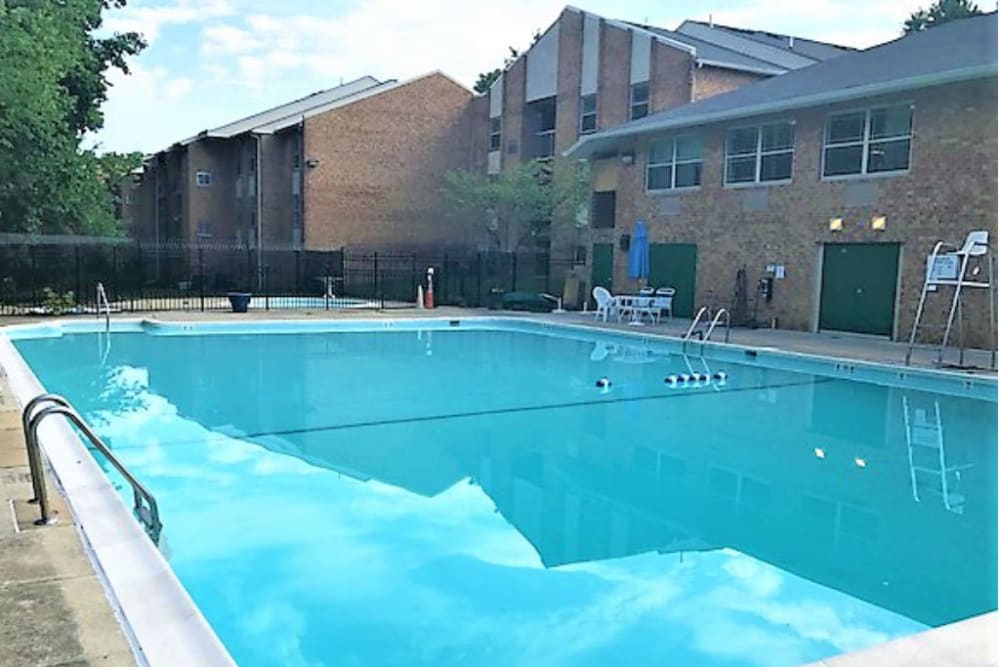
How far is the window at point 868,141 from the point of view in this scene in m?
13.8

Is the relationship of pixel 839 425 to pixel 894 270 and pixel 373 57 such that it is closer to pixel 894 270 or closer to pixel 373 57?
pixel 894 270

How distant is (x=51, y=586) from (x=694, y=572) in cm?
332

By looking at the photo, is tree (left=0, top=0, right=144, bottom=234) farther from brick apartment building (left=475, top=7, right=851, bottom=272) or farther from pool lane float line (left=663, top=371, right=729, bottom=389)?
Answer: brick apartment building (left=475, top=7, right=851, bottom=272)

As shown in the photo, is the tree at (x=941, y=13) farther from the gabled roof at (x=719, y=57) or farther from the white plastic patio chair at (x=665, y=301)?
the white plastic patio chair at (x=665, y=301)

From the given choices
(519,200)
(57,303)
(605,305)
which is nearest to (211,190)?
(519,200)

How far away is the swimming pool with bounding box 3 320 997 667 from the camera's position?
13.8 feet

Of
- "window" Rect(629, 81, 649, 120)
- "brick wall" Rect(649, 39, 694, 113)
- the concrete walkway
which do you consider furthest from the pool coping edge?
"window" Rect(629, 81, 649, 120)

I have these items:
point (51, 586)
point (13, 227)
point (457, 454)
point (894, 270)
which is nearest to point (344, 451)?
point (457, 454)

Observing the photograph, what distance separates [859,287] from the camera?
14.6 meters

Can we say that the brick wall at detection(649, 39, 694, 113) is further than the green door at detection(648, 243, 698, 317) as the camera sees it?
Yes

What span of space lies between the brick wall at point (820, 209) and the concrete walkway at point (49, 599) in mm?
12598

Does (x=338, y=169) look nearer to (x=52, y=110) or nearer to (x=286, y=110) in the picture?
(x=286, y=110)

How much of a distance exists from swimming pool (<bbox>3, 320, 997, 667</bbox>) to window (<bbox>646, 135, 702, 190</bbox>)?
6.97 meters

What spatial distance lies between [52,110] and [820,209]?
45.1ft
